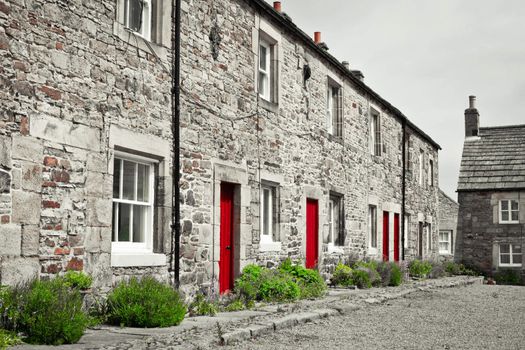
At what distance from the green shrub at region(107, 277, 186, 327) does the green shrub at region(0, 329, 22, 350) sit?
5.28 ft

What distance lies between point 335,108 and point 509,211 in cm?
1487

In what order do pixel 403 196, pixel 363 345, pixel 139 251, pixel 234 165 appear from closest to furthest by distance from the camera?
pixel 363 345 → pixel 139 251 → pixel 234 165 → pixel 403 196

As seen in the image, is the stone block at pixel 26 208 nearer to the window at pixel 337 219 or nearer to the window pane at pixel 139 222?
the window pane at pixel 139 222

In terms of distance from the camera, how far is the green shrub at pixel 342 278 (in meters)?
15.3

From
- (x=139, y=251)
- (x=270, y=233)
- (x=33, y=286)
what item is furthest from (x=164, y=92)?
(x=270, y=233)

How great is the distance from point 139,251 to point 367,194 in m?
10.7

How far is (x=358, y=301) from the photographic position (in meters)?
11.9

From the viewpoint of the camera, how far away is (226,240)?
1138 cm

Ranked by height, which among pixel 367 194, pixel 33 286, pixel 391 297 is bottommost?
pixel 391 297

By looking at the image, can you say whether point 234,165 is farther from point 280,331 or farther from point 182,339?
point 182,339

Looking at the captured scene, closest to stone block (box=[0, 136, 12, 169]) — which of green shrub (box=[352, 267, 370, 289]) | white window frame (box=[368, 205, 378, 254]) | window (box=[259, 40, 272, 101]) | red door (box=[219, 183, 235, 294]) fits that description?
red door (box=[219, 183, 235, 294])

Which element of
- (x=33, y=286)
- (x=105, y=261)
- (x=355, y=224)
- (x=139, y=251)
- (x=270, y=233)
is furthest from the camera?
(x=355, y=224)

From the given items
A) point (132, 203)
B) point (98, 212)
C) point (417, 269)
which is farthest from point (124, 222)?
point (417, 269)

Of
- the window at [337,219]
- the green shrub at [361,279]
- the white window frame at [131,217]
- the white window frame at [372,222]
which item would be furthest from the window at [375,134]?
the white window frame at [131,217]
